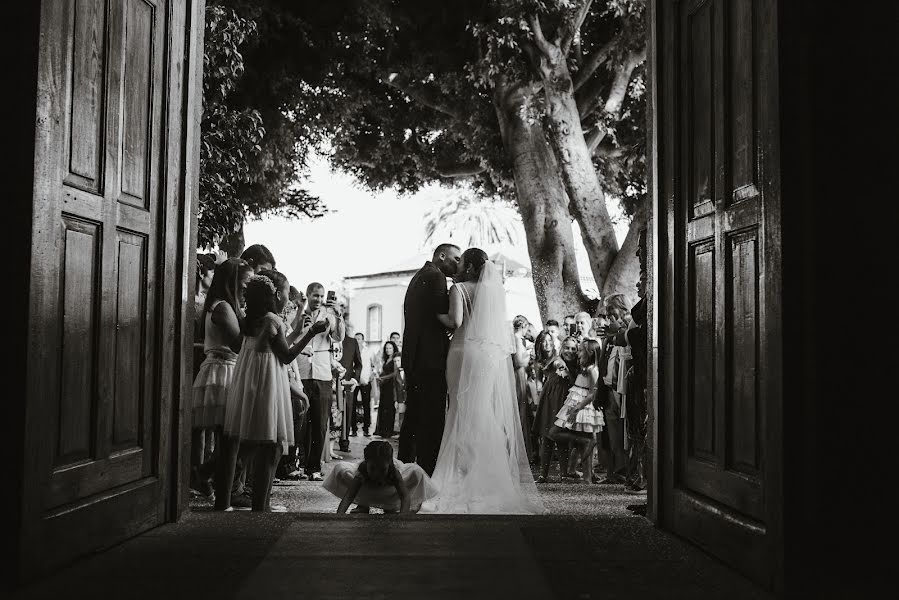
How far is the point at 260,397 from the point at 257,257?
2098 millimetres

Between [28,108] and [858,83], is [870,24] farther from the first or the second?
[28,108]

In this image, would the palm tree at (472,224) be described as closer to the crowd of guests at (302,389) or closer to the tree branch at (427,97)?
the tree branch at (427,97)

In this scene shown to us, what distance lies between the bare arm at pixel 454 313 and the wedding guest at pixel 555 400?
235 centimetres

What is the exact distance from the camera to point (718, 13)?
4168 millimetres

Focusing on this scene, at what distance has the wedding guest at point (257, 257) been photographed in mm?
7543

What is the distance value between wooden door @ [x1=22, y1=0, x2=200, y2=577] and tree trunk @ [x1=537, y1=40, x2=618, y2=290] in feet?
33.6

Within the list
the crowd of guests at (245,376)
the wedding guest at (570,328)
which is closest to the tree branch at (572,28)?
the wedding guest at (570,328)

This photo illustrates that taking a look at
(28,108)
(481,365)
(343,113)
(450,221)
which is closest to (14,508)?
(28,108)

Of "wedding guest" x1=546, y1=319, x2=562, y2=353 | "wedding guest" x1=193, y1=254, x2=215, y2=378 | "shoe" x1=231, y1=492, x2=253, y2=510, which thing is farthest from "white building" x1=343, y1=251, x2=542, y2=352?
"shoe" x1=231, y1=492, x2=253, y2=510

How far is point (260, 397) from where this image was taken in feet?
18.8

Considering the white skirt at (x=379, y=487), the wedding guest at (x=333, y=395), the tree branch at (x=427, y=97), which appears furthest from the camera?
the tree branch at (x=427, y=97)

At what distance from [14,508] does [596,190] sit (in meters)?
12.3

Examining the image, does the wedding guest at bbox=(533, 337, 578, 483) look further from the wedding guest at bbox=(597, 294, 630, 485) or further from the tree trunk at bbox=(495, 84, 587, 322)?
the tree trunk at bbox=(495, 84, 587, 322)

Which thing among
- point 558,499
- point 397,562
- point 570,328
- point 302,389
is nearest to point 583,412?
point 558,499
